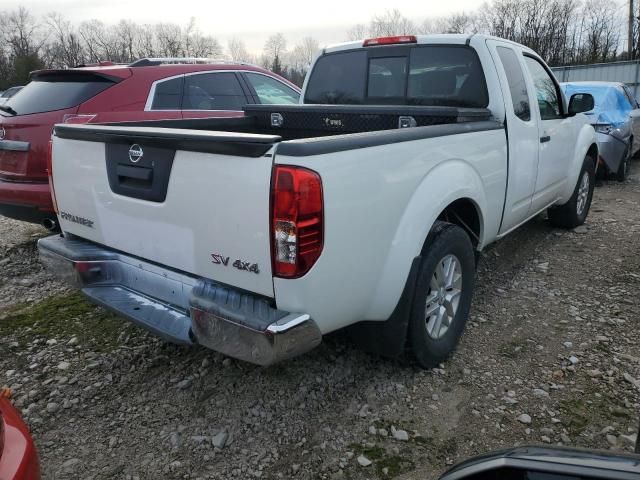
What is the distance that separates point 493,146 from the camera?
3.52 m

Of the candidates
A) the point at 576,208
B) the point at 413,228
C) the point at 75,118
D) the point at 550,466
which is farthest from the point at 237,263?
the point at 576,208

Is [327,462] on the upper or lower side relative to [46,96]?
lower

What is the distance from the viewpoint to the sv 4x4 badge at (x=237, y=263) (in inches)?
89.0

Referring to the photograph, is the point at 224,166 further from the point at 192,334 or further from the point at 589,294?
the point at 589,294

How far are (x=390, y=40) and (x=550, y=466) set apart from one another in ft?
12.5

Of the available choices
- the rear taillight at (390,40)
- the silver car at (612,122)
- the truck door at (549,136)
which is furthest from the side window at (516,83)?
the silver car at (612,122)

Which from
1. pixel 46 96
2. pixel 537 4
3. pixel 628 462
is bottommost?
pixel 628 462

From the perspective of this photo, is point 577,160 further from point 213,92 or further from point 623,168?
point 623,168

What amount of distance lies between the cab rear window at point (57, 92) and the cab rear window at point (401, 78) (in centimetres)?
212

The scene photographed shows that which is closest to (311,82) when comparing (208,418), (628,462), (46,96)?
(46,96)

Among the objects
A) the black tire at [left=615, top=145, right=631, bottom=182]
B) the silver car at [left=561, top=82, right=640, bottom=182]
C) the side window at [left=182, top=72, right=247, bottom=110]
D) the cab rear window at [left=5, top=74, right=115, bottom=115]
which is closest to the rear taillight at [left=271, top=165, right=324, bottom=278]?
the cab rear window at [left=5, top=74, right=115, bottom=115]

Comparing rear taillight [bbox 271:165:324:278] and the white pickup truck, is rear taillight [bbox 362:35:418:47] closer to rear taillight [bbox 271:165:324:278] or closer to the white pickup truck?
the white pickup truck

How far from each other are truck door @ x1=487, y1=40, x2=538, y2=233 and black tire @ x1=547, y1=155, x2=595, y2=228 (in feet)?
5.38

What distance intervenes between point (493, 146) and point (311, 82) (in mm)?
2093
